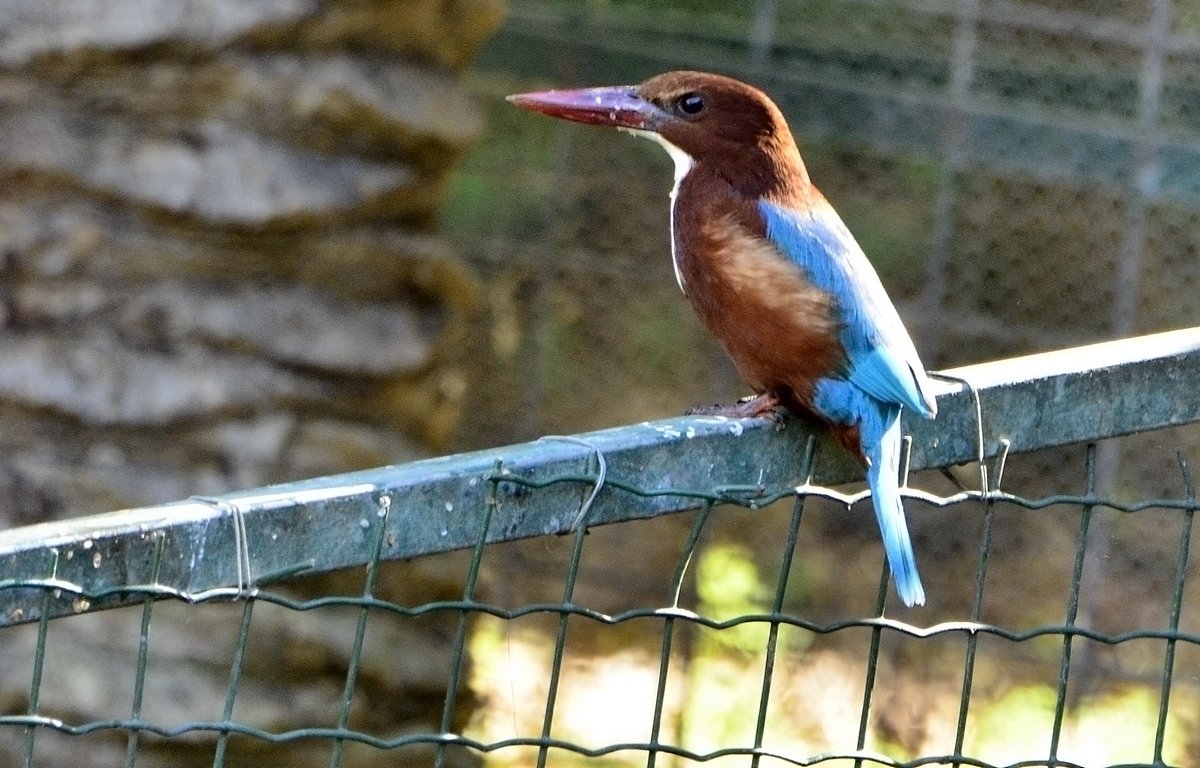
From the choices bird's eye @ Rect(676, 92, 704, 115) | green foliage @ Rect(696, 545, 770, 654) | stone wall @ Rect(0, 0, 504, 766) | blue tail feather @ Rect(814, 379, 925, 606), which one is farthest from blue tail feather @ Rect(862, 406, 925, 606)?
green foliage @ Rect(696, 545, 770, 654)

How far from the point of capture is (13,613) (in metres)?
1.57

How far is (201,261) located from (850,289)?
129 cm

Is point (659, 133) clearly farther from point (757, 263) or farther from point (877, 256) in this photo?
point (877, 256)

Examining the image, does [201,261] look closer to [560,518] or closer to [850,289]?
[850,289]

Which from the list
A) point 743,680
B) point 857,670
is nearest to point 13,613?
point 743,680

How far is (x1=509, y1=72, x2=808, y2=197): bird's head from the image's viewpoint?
3025 millimetres

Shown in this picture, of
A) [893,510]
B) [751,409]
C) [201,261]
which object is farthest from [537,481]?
[201,261]

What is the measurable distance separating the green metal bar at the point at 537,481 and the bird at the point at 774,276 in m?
0.20

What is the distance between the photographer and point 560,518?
1.82m

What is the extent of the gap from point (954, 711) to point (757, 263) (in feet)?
7.78

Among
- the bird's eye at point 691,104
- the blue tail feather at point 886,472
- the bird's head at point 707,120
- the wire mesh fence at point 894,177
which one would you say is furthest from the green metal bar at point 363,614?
the wire mesh fence at point 894,177

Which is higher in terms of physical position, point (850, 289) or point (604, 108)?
point (604, 108)

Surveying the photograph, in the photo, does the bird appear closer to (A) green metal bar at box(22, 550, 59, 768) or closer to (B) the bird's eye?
(B) the bird's eye

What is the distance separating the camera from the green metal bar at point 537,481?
5.37 feet
